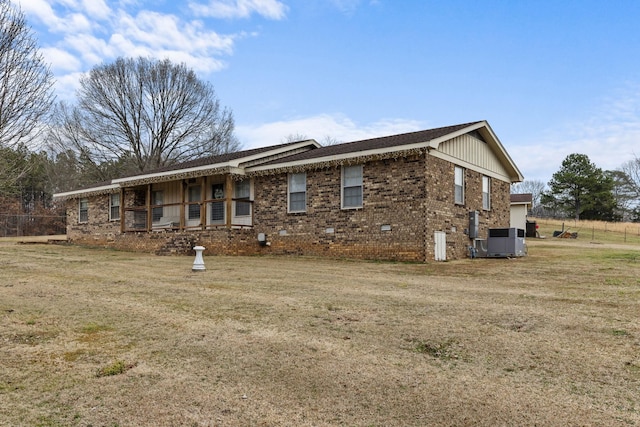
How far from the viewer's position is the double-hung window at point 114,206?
2203 cm

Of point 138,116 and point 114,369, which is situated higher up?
point 138,116

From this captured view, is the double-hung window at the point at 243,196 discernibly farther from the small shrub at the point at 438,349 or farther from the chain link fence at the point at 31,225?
the chain link fence at the point at 31,225

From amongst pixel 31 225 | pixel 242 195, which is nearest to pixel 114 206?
pixel 242 195

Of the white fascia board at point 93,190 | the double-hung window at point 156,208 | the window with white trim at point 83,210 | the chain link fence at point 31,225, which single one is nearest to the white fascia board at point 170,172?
the white fascia board at point 93,190

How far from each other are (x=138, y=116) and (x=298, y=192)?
21.4 meters

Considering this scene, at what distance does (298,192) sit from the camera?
Answer: 627 inches

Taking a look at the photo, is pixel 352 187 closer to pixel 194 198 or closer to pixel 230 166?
pixel 230 166

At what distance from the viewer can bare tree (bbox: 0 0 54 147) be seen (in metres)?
12.5

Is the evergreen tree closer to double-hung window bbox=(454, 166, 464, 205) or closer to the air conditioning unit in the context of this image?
the air conditioning unit

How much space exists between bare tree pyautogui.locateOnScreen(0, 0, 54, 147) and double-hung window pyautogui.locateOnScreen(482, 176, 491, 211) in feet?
48.0

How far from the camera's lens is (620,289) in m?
7.75

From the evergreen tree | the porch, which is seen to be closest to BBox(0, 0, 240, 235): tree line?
the porch

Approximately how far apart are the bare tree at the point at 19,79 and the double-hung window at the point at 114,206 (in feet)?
29.5

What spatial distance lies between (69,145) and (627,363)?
35467 millimetres
